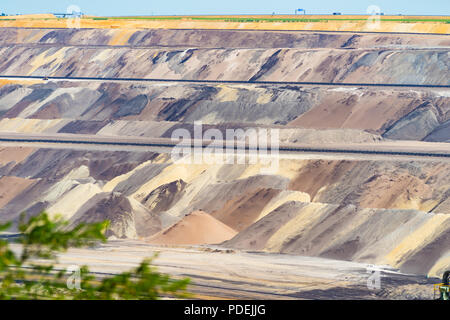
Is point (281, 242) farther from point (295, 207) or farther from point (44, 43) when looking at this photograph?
point (44, 43)

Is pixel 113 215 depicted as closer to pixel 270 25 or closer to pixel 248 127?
pixel 248 127

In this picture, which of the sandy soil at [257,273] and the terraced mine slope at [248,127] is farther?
the terraced mine slope at [248,127]

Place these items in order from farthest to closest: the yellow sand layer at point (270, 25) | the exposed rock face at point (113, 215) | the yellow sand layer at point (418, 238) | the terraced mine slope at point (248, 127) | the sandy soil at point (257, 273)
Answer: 1. the yellow sand layer at point (270, 25)
2. the exposed rock face at point (113, 215)
3. the terraced mine slope at point (248, 127)
4. the yellow sand layer at point (418, 238)
5. the sandy soil at point (257, 273)

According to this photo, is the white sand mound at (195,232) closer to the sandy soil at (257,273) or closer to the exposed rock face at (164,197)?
the sandy soil at (257,273)

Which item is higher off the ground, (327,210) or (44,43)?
(44,43)

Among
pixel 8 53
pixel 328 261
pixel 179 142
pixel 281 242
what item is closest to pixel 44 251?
pixel 328 261

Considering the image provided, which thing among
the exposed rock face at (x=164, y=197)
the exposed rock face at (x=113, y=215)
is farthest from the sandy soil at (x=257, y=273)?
the exposed rock face at (x=164, y=197)
